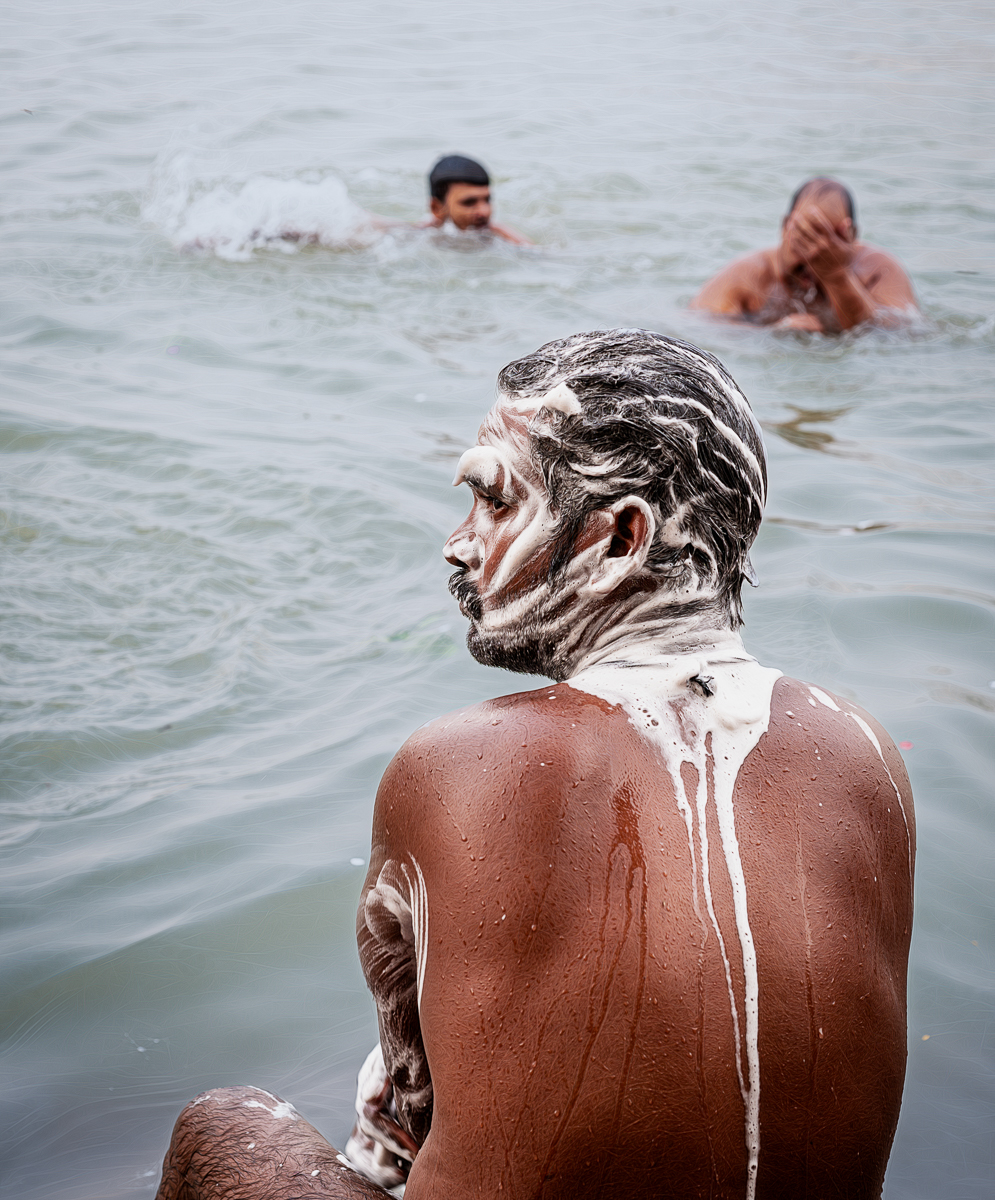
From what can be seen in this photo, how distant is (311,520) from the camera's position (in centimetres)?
502

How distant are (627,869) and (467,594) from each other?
534 mm

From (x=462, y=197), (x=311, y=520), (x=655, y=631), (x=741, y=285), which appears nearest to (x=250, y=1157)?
(x=655, y=631)

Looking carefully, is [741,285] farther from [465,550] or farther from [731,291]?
[465,550]

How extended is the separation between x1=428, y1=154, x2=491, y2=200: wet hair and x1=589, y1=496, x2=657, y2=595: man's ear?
781 cm

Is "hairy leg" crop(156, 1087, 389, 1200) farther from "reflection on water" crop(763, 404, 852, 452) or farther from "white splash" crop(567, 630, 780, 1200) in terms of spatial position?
"reflection on water" crop(763, 404, 852, 452)

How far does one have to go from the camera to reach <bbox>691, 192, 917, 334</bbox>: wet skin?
7121 mm

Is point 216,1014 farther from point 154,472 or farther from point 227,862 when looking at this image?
point 154,472

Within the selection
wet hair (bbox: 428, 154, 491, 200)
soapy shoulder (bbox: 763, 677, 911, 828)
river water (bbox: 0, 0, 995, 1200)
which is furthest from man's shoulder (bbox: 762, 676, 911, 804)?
wet hair (bbox: 428, 154, 491, 200)

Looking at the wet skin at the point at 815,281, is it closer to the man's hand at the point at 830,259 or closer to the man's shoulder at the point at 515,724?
the man's hand at the point at 830,259

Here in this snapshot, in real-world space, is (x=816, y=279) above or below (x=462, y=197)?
below

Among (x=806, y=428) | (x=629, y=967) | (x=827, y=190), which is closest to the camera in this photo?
(x=629, y=967)

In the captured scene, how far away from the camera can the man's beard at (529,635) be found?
5.66 ft

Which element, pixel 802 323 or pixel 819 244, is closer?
pixel 819 244

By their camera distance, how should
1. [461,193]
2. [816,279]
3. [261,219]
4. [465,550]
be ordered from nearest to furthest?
[465,550] < [816,279] < [261,219] < [461,193]
